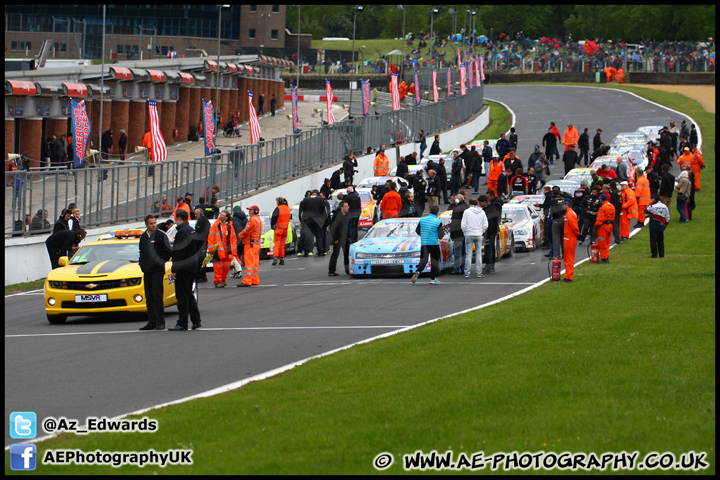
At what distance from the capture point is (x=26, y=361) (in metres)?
11.6

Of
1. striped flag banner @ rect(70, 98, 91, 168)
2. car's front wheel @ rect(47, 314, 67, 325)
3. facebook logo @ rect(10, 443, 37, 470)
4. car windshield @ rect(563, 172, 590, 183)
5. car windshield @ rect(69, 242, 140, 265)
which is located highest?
striped flag banner @ rect(70, 98, 91, 168)

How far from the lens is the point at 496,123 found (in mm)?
64938

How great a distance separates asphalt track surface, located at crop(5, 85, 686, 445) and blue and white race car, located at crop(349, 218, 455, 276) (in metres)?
0.27

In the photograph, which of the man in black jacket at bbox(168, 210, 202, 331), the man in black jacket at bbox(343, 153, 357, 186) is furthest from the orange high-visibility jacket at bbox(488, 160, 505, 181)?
the man in black jacket at bbox(168, 210, 202, 331)

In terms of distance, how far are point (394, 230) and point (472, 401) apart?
13623 millimetres

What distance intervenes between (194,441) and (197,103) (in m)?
54.5

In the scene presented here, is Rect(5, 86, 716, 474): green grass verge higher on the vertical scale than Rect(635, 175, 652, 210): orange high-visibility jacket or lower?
lower

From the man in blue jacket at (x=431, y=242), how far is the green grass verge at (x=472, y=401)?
19.3 feet

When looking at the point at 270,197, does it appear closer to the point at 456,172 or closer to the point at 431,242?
the point at 456,172

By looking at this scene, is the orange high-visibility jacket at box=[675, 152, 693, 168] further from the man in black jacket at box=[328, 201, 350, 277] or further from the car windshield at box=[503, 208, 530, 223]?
the man in black jacket at box=[328, 201, 350, 277]

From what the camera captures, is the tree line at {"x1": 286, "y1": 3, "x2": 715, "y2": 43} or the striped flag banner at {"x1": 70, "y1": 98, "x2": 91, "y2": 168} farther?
the tree line at {"x1": 286, "y1": 3, "x2": 715, "y2": 43}

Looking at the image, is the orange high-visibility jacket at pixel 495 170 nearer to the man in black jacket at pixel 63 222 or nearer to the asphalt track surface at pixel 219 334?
the asphalt track surface at pixel 219 334

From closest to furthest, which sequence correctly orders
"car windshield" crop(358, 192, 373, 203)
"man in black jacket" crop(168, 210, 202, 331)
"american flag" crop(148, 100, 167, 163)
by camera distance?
"man in black jacket" crop(168, 210, 202, 331) < "american flag" crop(148, 100, 167, 163) < "car windshield" crop(358, 192, 373, 203)

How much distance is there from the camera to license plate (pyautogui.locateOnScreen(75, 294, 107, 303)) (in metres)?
15.3
